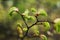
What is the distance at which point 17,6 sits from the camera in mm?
2229

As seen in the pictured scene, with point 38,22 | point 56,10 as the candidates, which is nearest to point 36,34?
point 38,22

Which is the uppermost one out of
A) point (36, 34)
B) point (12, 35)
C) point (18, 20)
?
point (36, 34)

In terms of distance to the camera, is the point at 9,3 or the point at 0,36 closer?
the point at 0,36

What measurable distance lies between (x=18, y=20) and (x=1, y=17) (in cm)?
19

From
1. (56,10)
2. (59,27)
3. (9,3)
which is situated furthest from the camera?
(56,10)

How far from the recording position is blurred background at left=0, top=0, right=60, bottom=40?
2238 millimetres

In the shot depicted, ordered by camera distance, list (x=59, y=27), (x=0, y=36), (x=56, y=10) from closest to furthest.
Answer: (x=59, y=27) < (x=0, y=36) < (x=56, y=10)

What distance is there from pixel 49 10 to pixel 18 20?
1.63 ft

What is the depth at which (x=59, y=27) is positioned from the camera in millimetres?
592

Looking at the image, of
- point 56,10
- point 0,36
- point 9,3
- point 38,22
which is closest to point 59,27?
point 38,22

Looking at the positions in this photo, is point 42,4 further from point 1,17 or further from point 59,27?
point 59,27

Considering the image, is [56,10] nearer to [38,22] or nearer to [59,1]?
[59,1]

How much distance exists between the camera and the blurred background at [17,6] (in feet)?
7.34

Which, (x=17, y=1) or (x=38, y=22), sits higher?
(x=38, y=22)
